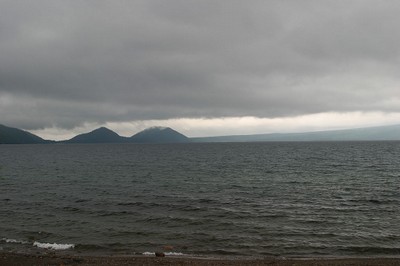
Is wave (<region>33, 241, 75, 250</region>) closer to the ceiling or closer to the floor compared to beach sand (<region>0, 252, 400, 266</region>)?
closer to the floor

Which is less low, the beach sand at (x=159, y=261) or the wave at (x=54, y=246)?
the beach sand at (x=159, y=261)

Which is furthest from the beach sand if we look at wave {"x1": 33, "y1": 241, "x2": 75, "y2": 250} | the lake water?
wave {"x1": 33, "y1": 241, "x2": 75, "y2": 250}

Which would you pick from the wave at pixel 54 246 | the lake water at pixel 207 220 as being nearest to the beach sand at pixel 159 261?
the lake water at pixel 207 220

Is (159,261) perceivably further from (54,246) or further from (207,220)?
(207,220)

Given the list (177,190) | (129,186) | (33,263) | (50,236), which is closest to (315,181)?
(177,190)

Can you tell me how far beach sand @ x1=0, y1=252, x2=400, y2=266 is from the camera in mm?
18520

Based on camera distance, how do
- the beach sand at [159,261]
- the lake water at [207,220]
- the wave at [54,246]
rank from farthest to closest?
the lake water at [207,220] < the wave at [54,246] < the beach sand at [159,261]

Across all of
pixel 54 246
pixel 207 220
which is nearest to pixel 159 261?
pixel 54 246

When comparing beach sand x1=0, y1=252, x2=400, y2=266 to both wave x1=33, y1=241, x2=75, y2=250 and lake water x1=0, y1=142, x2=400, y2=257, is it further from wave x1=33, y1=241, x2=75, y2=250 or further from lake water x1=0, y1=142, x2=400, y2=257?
wave x1=33, y1=241, x2=75, y2=250

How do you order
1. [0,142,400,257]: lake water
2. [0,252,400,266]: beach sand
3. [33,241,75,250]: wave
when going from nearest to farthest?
[0,252,400,266]: beach sand < [33,241,75,250]: wave < [0,142,400,257]: lake water

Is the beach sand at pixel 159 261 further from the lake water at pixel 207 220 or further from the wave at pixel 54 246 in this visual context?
the wave at pixel 54 246

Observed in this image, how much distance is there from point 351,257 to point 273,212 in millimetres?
11784

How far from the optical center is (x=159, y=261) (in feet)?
62.3

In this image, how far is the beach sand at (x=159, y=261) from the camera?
1852 cm
